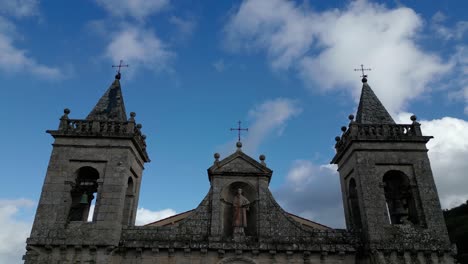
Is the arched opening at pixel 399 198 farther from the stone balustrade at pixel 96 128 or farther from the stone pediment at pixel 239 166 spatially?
the stone balustrade at pixel 96 128

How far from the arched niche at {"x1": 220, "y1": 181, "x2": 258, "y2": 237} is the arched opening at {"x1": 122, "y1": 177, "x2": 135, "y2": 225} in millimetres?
4263

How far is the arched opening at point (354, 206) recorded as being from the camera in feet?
53.8

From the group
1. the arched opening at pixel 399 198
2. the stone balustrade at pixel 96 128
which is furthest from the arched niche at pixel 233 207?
the arched opening at pixel 399 198

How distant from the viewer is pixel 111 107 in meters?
17.7

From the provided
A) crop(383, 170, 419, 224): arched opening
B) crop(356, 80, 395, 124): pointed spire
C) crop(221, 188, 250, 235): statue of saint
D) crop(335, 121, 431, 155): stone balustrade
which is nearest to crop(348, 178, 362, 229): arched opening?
crop(383, 170, 419, 224): arched opening

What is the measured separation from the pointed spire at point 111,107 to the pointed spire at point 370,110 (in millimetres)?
11032

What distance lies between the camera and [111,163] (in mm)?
15523

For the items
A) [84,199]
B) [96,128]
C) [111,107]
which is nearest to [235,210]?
[84,199]

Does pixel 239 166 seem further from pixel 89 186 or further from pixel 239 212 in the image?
pixel 89 186

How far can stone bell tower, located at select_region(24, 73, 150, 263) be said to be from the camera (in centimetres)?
1371

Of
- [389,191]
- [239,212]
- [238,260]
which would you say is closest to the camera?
[238,260]

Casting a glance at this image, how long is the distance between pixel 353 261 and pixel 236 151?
628 centimetres

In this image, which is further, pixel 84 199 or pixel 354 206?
pixel 354 206

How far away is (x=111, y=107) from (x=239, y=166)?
666 cm
